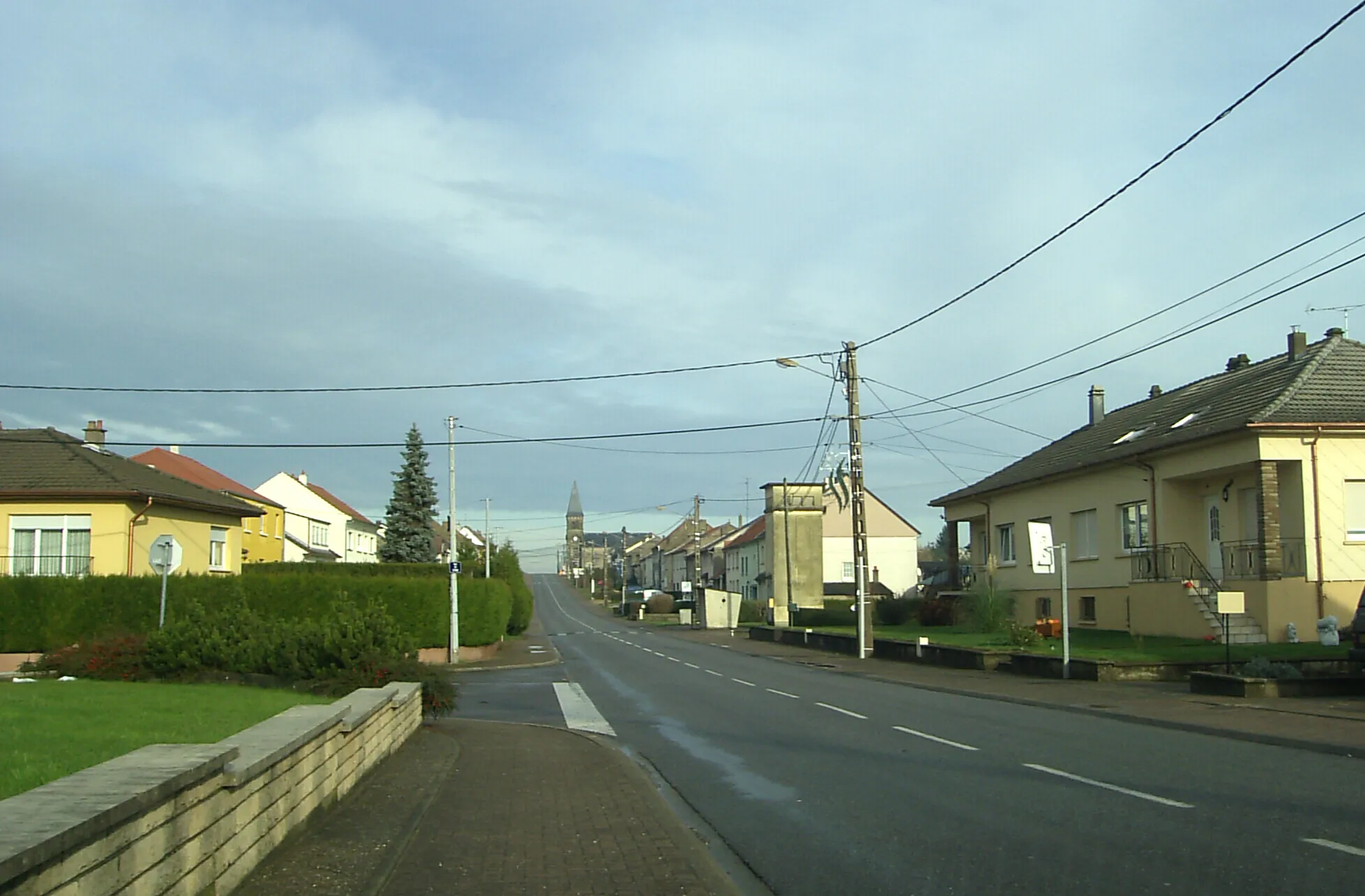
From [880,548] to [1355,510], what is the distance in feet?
215

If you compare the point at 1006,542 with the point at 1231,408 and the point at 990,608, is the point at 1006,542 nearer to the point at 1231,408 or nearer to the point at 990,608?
the point at 990,608

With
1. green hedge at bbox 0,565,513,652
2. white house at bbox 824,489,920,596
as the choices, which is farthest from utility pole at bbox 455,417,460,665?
white house at bbox 824,489,920,596

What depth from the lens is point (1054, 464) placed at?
125ft

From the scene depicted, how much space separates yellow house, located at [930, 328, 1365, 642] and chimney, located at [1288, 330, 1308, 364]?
0.19 ft

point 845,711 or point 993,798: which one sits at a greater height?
point 993,798

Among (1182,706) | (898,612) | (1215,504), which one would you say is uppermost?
(1215,504)

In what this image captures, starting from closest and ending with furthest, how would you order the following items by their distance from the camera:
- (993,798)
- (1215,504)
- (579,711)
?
(993,798) < (579,711) < (1215,504)

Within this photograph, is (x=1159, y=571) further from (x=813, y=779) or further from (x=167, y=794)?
(x=167, y=794)

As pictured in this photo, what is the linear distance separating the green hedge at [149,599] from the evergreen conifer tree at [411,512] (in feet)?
126

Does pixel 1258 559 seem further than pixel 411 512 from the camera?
No

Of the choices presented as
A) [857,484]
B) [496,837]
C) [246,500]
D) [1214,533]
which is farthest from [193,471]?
[496,837]

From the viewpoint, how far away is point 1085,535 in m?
36.0

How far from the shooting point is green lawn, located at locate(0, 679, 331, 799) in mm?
7586

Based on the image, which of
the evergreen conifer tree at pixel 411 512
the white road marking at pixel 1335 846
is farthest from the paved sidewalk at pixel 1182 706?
the evergreen conifer tree at pixel 411 512
